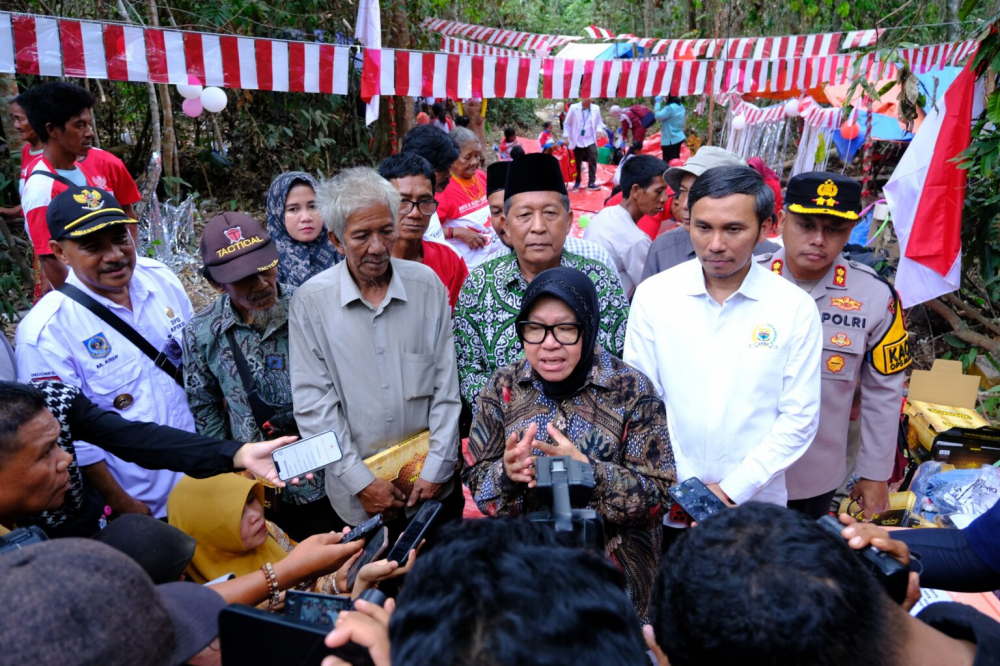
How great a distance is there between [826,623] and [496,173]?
112 inches

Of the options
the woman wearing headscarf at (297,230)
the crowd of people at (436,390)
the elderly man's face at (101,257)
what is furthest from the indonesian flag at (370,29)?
the elderly man's face at (101,257)

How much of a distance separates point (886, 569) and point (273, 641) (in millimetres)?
1125

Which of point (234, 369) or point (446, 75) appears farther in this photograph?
point (446, 75)

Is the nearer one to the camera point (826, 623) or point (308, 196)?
point (826, 623)

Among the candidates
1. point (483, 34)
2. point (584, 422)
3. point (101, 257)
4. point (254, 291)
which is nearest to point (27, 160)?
point (101, 257)

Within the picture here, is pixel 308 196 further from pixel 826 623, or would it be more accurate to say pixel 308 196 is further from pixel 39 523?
pixel 826 623

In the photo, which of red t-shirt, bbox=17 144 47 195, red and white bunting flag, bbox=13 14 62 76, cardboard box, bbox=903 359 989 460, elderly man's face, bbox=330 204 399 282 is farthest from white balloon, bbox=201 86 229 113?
cardboard box, bbox=903 359 989 460

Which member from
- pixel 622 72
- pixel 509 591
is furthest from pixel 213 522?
pixel 622 72

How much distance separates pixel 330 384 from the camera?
8.13ft

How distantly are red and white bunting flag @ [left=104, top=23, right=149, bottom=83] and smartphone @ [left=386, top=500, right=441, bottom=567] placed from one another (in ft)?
14.1

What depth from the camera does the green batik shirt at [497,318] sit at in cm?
259

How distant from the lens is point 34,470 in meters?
1.69

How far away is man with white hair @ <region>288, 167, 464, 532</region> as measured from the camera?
2441 mm

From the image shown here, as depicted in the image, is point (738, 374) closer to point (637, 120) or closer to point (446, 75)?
point (446, 75)
